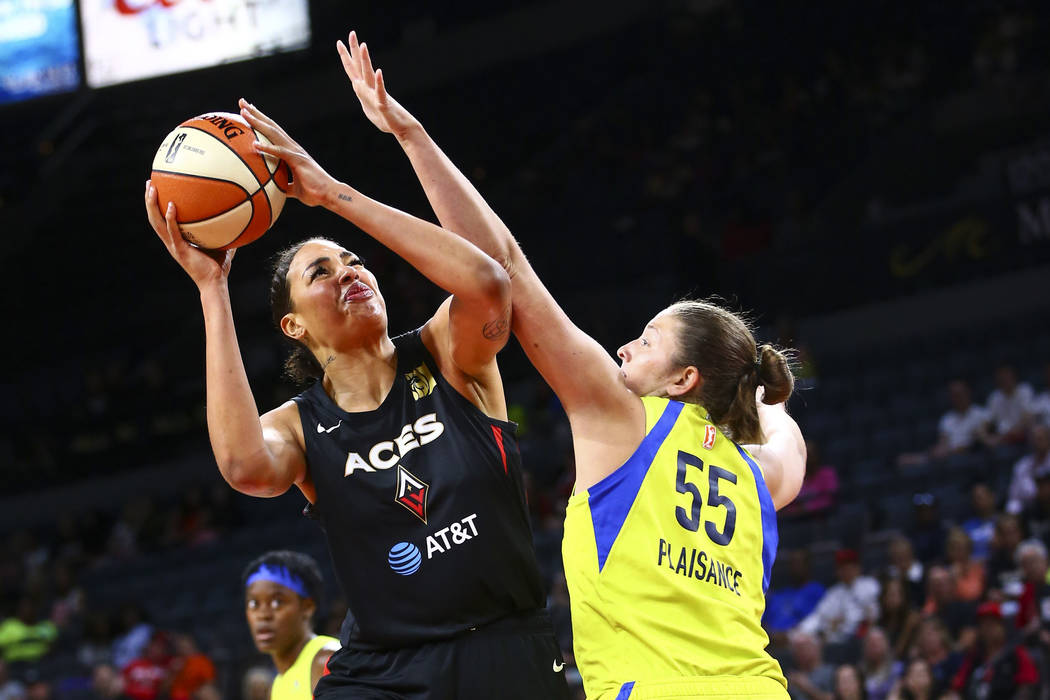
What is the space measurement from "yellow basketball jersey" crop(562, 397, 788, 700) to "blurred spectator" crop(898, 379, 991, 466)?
7.97 meters

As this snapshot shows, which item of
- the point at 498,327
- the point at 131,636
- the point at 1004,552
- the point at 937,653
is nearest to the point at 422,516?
the point at 498,327

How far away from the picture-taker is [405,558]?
3.15 metres

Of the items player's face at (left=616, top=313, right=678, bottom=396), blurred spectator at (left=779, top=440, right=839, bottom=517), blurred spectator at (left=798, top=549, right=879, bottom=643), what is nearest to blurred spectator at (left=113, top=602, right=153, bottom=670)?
blurred spectator at (left=779, top=440, right=839, bottom=517)

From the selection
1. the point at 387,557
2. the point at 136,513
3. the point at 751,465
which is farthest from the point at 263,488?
the point at 136,513

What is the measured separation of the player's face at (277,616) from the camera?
4695 millimetres

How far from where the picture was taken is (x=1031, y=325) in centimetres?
1210

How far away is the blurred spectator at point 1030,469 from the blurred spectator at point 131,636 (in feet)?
25.9

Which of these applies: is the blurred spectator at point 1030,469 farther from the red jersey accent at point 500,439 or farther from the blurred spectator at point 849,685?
the red jersey accent at point 500,439

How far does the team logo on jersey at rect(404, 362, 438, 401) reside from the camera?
3328 mm

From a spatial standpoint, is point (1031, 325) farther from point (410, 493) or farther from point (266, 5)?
point (410, 493)

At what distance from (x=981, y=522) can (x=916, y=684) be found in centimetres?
203

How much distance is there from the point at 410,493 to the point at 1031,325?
10.3 meters

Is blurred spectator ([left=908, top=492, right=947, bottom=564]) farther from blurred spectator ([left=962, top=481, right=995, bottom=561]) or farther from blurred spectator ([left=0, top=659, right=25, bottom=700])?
blurred spectator ([left=0, top=659, right=25, bottom=700])

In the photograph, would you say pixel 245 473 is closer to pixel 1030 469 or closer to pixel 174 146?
pixel 174 146
